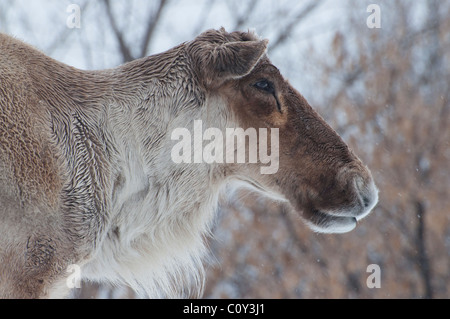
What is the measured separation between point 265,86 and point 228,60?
0.34m

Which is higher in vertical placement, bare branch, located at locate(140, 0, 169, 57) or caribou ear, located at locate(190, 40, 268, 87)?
bare branch, located at locate(140, 0, 169, 57)

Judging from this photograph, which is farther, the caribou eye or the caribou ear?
the caribou eye

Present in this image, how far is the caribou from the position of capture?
374 cm

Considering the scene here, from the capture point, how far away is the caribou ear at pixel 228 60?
4043 mm

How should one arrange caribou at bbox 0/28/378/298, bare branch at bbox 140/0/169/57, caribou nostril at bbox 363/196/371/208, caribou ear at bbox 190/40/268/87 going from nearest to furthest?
caribou at bbox 0/28/378/298 → caribou ear at bbox 190/40/268/87 → caribou nostril at bbox 363/196/371/208 → bare branch at bbox 140/0/169/57

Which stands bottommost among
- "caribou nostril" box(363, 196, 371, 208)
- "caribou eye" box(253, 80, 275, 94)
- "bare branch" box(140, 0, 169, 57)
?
"caribou nostril" box(363, 196, 371, 208)

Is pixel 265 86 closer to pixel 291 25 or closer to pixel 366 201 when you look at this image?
pixel 366 201

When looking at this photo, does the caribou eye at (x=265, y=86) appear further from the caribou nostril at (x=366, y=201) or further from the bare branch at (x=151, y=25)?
the bare branch at (x=151, y=25)

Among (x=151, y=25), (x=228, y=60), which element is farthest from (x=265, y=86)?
(x=151, y=25)

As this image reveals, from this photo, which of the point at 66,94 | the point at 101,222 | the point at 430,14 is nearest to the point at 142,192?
the point at 101,222

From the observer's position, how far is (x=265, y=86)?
4266mm

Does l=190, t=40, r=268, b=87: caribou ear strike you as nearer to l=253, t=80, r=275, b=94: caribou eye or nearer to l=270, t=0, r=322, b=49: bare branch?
l=253, t=80, r=275, b=94: caribou eye

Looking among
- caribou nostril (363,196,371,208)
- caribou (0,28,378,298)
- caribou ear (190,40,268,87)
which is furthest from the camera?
caribou nostril (363,196,371,208)

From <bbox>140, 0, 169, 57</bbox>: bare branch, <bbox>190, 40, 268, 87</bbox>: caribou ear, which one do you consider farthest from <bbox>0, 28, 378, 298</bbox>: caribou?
<bbox>140, 0, 169, 57</bbox>: bare branch
